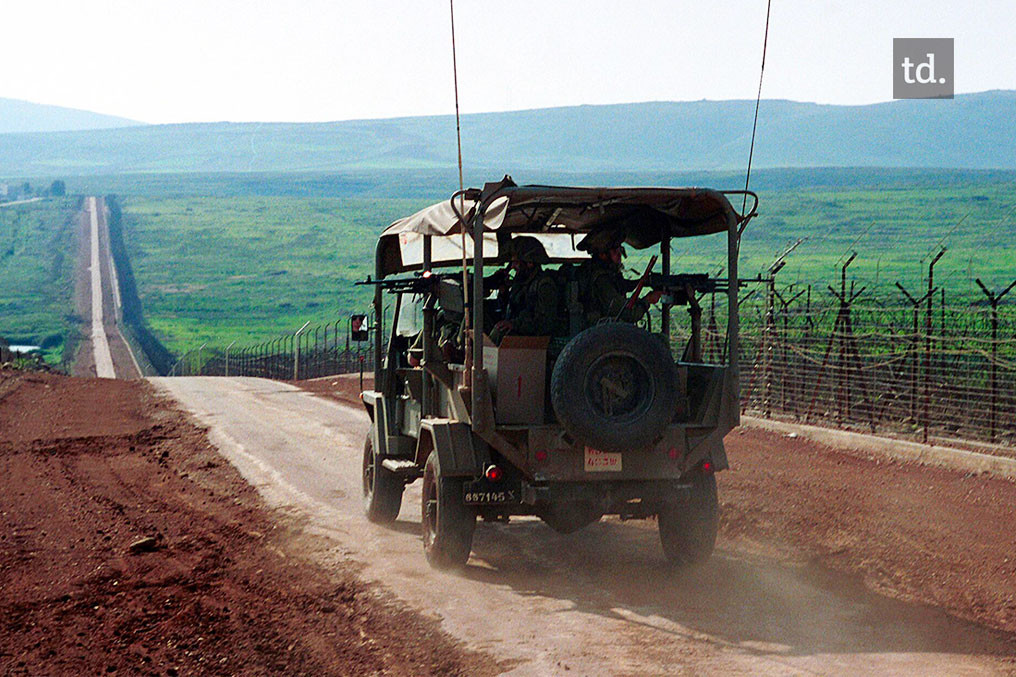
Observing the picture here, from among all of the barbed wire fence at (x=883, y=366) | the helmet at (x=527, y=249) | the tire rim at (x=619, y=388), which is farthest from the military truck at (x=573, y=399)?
the barbed wire fence at (x=883, y=366)

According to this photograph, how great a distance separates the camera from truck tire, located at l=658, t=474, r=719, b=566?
30.6ft

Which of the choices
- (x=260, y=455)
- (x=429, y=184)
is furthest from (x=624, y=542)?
(x=429, y=184)

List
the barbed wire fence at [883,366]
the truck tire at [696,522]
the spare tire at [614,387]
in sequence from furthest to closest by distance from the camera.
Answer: the barbed wire fence at [883,366]
the truck tire at [696,522]
the spare tire at [614,387]

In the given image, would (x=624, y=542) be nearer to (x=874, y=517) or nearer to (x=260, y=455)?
(x=874, y=517)

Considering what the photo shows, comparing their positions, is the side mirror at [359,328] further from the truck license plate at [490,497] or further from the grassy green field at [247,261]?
the grassy green field at [247,261]

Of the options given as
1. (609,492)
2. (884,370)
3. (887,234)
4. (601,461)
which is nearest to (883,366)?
(884,370)

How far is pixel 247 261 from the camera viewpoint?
132 metres

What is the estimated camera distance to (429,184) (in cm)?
19438

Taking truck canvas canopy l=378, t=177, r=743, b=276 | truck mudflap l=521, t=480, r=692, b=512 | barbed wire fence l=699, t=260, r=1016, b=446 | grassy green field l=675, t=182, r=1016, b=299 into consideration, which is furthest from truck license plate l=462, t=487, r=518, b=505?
grassy green field l=675, t=182, r=1016, b=299

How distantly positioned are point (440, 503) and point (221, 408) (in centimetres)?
1768

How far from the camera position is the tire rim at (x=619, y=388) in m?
8.48

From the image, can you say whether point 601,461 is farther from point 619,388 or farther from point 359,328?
point 359,328

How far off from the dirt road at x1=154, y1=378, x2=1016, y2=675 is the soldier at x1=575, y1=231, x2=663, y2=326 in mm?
2000

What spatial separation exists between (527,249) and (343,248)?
12599 cm
